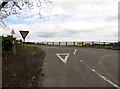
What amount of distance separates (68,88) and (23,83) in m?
2.28

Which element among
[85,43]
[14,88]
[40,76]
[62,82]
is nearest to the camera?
[14,88]

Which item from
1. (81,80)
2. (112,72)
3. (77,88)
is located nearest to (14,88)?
(77,88)

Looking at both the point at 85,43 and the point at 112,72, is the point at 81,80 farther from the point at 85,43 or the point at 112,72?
the point at 85,43

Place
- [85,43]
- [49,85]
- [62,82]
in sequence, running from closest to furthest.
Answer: [49,85], [62,82], [85,43]

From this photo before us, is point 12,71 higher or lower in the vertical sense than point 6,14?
lower

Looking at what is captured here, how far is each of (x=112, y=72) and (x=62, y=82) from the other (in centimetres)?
524

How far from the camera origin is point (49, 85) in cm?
1570

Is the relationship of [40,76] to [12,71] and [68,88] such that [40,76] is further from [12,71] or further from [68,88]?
[68,88]

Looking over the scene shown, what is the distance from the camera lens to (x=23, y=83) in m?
15.9

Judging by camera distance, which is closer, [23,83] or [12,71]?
[23,83]

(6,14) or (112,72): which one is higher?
(6,14)

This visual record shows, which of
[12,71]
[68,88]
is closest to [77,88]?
[68,88]

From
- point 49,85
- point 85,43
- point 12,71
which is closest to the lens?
point 49,85

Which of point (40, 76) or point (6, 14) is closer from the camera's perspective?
point (6, 14)
